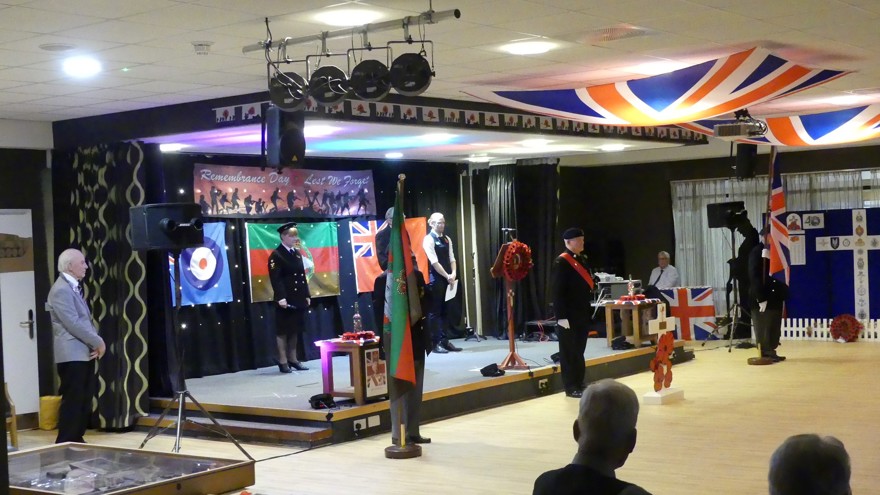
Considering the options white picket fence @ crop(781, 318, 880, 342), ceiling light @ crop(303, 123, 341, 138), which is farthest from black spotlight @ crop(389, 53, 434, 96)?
white picket fence @ crop(781, 318, 880, 342)

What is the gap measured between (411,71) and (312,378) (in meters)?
4.74

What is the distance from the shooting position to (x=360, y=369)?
880cm

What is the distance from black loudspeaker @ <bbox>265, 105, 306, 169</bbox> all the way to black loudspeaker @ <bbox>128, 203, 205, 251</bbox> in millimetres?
710

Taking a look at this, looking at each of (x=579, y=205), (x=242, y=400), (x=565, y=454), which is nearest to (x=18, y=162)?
(x=242, y=400)

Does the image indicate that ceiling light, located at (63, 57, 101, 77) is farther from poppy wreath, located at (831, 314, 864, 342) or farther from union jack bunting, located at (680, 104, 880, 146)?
poppy wreath, located at (831, 314, 864, 342)

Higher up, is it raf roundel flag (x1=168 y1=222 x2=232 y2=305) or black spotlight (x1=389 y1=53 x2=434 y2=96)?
black spotlight (x1=389 y1=53 x2=434 y2=96)

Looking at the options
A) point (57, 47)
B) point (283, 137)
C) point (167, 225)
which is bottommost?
point (167, 225)

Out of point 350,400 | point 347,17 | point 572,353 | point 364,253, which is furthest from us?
point 364,253

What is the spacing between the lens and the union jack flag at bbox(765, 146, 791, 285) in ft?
41.3

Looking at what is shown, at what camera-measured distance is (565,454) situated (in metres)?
7.66

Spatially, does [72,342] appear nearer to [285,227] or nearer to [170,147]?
[170,147]

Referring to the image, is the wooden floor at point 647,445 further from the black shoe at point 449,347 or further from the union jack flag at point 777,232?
the black shoe at point 449,347

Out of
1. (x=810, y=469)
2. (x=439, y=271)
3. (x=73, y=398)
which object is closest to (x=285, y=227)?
(x=439, y=271)

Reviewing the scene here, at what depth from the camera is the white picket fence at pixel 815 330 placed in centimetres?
1416
